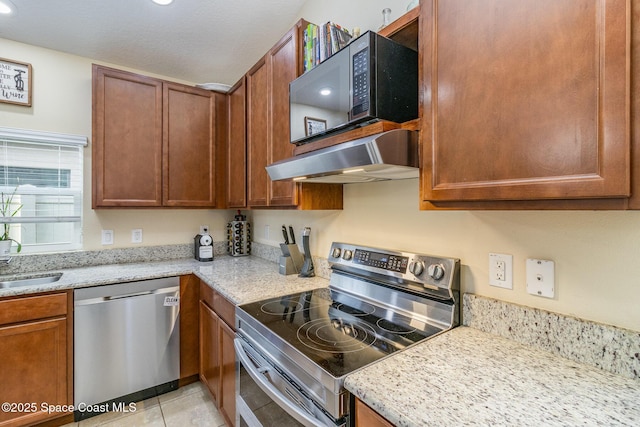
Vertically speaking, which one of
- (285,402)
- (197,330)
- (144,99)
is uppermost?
(144,99)

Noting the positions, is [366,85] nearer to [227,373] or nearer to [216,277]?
[216,277]

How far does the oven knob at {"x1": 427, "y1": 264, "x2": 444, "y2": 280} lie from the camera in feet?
3.84

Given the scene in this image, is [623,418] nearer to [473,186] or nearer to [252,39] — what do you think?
[473,186]

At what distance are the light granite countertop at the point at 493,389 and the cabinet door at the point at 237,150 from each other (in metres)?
1.76

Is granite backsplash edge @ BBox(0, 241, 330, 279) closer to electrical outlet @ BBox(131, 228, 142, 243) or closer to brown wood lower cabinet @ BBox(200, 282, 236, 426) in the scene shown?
electrical outlet @ BBox(131, 228, 142, 243)

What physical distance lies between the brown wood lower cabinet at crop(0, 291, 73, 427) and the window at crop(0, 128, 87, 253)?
75 centimetres

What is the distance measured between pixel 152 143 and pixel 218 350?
164 cm

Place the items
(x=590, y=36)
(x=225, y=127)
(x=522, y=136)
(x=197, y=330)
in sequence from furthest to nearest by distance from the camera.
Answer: (x=225, y=127), (x=197, y=330), (x=522, y=136), (x=590, y=36)

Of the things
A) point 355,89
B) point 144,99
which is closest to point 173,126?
point 144,99

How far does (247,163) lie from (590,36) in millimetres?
2004

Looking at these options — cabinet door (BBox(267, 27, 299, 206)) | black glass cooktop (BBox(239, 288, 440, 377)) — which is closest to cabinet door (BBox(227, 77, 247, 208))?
cabinet door (BBox(267, 27, 299, 206))

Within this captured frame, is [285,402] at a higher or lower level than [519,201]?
lower

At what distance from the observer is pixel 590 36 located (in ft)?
2.07

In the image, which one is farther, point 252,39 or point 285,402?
point 252,39
